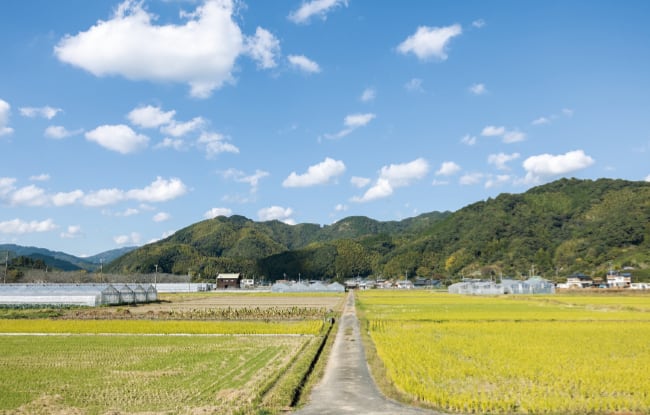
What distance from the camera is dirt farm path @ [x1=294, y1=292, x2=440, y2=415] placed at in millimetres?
12445

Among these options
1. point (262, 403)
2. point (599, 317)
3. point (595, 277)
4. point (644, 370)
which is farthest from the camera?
point (595, 277)

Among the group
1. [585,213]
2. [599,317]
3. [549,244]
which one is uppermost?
[585,213]

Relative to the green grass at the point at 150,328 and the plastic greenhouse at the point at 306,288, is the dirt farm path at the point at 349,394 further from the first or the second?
the plastic greenhouse at the point at 306,288

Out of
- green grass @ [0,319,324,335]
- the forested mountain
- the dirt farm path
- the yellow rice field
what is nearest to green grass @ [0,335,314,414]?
the dirt farm path

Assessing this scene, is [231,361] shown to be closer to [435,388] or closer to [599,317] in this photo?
[435,388]

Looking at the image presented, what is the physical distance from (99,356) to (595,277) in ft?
378

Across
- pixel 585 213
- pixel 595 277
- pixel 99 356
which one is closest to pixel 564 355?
pixel 99 356

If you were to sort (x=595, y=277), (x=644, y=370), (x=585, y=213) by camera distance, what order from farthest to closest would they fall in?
(x=585, y=213)
(x=595, y=277)
(x=644, y=370)

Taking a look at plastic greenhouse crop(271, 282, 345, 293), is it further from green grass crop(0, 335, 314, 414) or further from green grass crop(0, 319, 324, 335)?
green grass crop(0, 335, 314, 414)

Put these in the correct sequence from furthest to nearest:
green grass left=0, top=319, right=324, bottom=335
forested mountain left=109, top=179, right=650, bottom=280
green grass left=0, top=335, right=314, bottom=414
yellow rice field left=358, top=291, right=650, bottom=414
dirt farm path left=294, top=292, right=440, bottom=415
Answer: forested mountain left=109, top=179, right=650, bottom=280 < green grass left=0, top=319, right=324, bottom=335 < green grass left=0, top=335, right=314, bottom=414 < yellow rice field left=358, top=291, right=650, bottom=414 < dirt farm path left=294, top=292, right=440, bottom=415

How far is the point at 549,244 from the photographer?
470 ft

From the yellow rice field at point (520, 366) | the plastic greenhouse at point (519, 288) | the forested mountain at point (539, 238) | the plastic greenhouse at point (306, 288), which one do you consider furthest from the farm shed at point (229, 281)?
the yellow rice field at point (520, 366)

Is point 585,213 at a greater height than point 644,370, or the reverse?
point 585,213

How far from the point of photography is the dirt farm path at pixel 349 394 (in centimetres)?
1245
